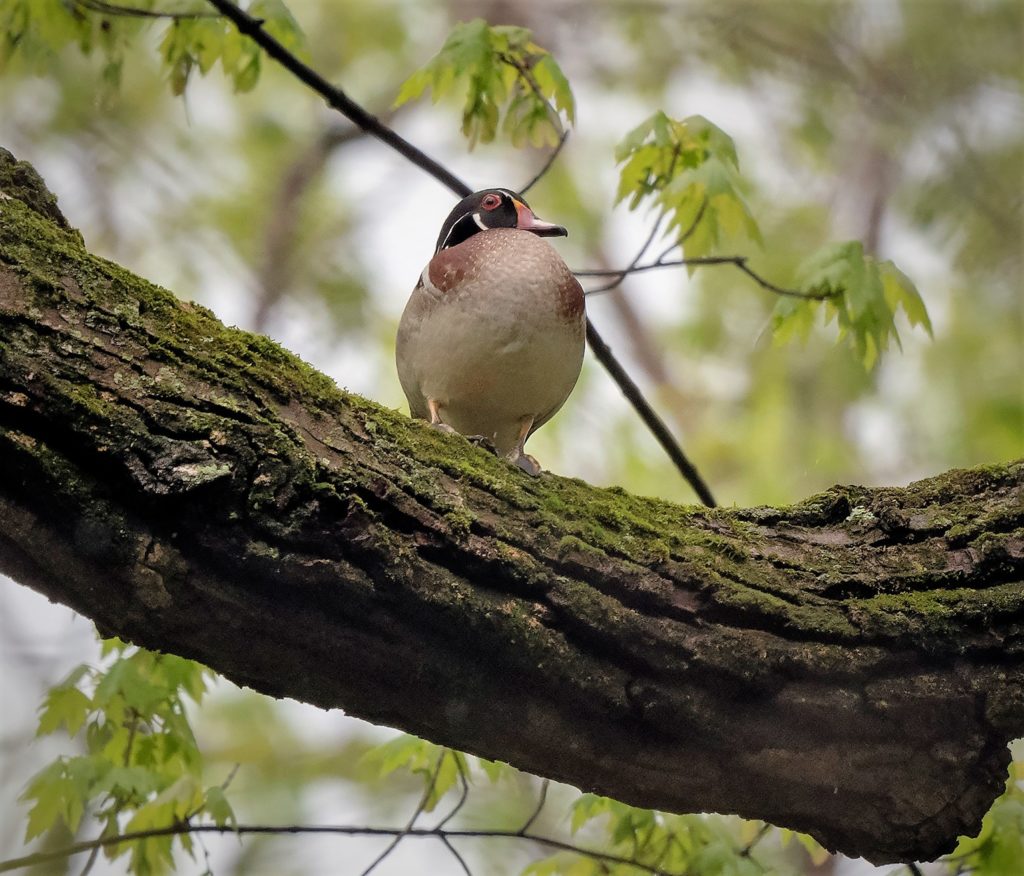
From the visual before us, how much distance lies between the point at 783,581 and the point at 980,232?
23.1ft

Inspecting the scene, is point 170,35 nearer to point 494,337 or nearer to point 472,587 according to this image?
point 494,337

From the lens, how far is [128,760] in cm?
375

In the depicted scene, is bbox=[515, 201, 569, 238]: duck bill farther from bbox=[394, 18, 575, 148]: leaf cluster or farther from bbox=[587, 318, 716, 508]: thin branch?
bbox=[587, 318, 716, 508]: thin branch

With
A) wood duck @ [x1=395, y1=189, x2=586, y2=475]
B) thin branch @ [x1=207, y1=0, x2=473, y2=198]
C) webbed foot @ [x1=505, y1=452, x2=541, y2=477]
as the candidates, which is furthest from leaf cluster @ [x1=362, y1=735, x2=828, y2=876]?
thin branch @ [x1=207, y1=0, x2=473, y2=198]

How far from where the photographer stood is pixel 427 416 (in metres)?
4.01

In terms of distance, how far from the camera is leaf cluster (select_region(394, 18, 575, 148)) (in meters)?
4.04

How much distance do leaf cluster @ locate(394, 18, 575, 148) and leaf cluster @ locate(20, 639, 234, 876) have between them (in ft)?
7.51

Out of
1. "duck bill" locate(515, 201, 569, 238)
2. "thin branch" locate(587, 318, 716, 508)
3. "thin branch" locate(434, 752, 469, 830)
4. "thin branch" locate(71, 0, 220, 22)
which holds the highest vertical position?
"thin branch" locate(71, 0, 220, 22)

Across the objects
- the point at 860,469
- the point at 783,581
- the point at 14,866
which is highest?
the point at 860,469

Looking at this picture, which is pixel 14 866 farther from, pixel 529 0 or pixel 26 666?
pixel 529 0

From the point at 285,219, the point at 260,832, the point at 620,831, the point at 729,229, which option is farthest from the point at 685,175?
the point at 285,219

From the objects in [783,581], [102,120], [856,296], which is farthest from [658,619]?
[102,120]

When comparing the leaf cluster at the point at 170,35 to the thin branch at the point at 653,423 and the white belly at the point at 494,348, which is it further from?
the thin branch at the point at 653,423

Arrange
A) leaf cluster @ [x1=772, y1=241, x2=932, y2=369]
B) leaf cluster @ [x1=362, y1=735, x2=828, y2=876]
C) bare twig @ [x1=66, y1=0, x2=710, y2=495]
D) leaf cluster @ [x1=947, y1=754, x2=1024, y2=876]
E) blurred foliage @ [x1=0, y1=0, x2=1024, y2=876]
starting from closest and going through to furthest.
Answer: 1. leaf cluster @ [x1=947, y1=754, x2=1024, y2=876]
2. leaf cluster @ [x1=362, y1=735, x2=828, y2=876]
3. bare twig @ [x1=66, y1=0, x2=710, y2=495]
4. leaf cluster @ [x1=772, y1=241, x2=932, y2=369]
5. blurred foliage @ [x1=0, y1=0, x2=1024, y2=876]
